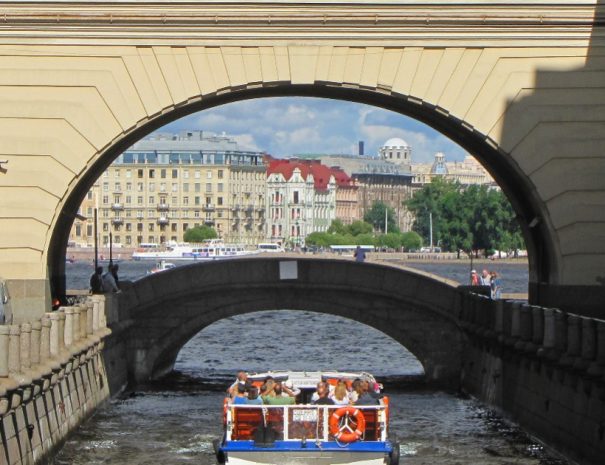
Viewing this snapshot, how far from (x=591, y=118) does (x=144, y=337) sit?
13487 millimetres

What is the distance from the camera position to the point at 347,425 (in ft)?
90.3

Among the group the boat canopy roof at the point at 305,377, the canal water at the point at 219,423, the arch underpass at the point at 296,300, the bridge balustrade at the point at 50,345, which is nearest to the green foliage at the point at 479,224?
the canal water at the point at 219,423

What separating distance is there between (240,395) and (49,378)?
348cm

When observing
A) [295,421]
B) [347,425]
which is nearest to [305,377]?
[295,421]

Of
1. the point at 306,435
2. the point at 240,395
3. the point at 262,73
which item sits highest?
the point at 262,73

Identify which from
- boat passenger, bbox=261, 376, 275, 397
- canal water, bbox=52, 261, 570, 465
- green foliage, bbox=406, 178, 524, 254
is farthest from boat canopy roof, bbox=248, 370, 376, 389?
green foliage, bbox=406, 178, 524, 254

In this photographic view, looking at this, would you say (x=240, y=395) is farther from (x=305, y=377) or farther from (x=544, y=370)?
(x=544, y=370)

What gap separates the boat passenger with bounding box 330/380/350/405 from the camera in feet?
92.0

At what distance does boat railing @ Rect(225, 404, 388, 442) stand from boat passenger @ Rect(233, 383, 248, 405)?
0.31 m

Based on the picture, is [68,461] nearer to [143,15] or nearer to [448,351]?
[143,15]

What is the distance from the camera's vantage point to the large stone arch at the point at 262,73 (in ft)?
119

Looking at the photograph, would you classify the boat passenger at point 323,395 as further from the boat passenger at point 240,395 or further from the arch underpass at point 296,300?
the arch underpass at point 296,300

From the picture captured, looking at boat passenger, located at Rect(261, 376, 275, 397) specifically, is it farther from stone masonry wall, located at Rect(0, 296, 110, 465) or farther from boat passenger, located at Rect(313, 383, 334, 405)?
stone masonry wall, located at Rect(0, 296, 110, 465)

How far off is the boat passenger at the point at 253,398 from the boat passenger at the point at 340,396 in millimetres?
1056
